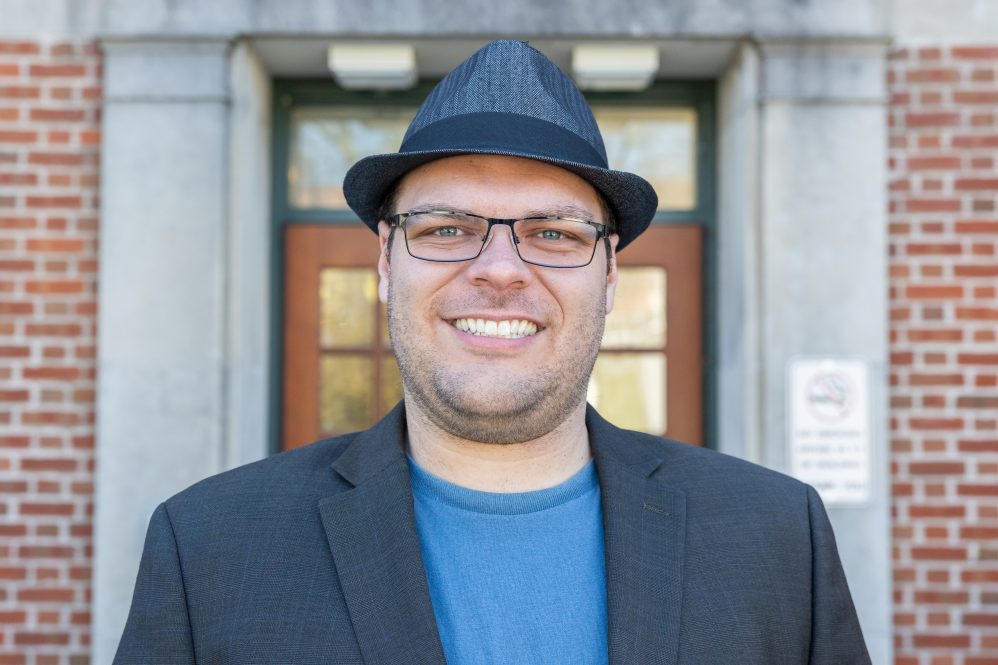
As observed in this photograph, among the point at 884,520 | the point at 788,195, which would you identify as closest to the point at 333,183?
the point at 788,195

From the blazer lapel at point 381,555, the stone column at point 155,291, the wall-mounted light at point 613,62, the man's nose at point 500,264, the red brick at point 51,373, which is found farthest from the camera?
the wall-mounted light at point 613,62

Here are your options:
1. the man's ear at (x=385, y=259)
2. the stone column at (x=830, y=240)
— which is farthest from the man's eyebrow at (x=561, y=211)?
the stone column at (x=830, y=240)

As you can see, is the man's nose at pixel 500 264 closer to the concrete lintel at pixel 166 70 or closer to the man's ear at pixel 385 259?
the man's ear at pixel 385 259

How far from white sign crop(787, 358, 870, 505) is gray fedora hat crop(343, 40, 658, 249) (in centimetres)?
182

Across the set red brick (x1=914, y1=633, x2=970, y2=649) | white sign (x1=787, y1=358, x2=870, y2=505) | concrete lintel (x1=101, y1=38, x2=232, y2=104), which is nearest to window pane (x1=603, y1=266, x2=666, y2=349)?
white sign (x1=787, y1=358, x2=870, y2=505)

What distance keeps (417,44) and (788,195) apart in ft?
5.11

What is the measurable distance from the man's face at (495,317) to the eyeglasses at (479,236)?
0.6 inches

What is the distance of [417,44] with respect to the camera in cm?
360

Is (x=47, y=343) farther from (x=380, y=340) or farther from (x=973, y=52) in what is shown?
(x=973, y=52)

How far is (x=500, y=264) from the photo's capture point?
5.45 ft

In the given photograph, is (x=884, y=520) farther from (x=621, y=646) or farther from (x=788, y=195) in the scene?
(x=621, y=646)

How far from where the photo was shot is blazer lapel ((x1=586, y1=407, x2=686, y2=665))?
1.55m

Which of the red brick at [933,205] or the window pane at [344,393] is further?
the window pane at [344,393]

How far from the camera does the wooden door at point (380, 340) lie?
400cm
